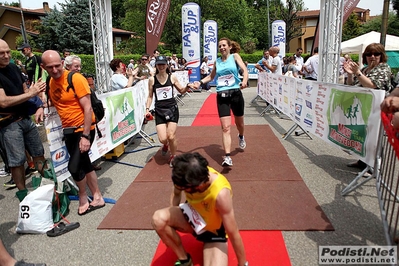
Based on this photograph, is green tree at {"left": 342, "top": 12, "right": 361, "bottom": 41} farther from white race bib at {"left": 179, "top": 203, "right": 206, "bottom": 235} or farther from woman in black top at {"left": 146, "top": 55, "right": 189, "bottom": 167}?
white race bib at {"left": 179, "top": 203, "right": 206, "bottom": 235}

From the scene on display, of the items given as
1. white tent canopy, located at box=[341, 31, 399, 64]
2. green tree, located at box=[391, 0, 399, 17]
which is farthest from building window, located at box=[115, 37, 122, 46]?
green tree, located at box=[391, 0, 399, 17]

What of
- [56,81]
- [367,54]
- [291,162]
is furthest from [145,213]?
[367,54]

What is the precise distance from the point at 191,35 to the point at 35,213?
16.9 metres

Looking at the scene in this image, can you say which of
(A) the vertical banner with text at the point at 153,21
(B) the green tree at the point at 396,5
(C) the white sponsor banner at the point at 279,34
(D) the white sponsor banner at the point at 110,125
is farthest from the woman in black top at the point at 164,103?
(B) the green tree at the point at 396,5

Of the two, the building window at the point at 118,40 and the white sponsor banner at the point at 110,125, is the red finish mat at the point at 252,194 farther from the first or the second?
the building window at the point at 118,40

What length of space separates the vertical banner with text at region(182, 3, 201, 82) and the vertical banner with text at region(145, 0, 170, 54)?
535 centimetres

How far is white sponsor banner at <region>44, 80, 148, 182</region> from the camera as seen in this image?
4105 millimetres

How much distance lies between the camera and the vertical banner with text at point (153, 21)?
502 inches

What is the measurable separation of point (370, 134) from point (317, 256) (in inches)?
74.5

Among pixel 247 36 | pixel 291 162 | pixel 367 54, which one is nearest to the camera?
pixel 367 54

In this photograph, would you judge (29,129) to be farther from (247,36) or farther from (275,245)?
(247,36)

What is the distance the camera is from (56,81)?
11.5ft

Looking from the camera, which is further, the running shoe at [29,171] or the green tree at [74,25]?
the green tree at [74,25]

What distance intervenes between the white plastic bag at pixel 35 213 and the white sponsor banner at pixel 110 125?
25.5 inches
